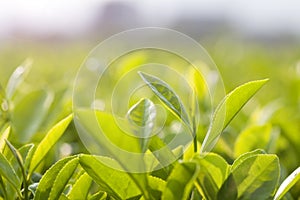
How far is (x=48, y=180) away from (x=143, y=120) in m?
0.14

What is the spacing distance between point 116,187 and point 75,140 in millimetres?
677

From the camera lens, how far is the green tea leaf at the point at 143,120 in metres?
0.61

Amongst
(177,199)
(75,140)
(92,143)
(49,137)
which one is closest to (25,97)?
(75,140)

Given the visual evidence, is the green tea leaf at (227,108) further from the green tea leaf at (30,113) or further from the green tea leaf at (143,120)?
the green tea leaf at (30,113)

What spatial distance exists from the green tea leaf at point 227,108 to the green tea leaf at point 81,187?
15cm

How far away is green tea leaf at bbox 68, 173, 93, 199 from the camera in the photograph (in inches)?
26.6

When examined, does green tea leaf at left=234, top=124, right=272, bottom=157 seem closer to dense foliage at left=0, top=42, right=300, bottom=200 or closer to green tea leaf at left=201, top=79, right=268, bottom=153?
dense foliage at left=0, top=42, right=300, bottom=200

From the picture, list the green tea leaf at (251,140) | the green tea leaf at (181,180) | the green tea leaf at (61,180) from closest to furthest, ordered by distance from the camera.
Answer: the green tea leaf at (181,180), the green tea leaf at (61,180), the green tea leaf at (251,140)

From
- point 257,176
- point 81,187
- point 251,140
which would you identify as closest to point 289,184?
point 257,176

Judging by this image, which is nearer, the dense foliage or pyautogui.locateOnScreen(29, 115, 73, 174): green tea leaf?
the dense foliage

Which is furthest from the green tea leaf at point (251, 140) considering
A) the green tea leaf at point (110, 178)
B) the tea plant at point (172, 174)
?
the green tea leaf at point (110, 178)

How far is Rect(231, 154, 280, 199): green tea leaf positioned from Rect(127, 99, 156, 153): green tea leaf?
0.36 feet

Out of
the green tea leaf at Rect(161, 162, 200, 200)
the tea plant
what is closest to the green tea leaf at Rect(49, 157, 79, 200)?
the tea plant

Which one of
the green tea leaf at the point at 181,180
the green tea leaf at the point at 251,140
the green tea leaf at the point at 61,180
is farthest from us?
the green tea leaf at the point at 251,140
